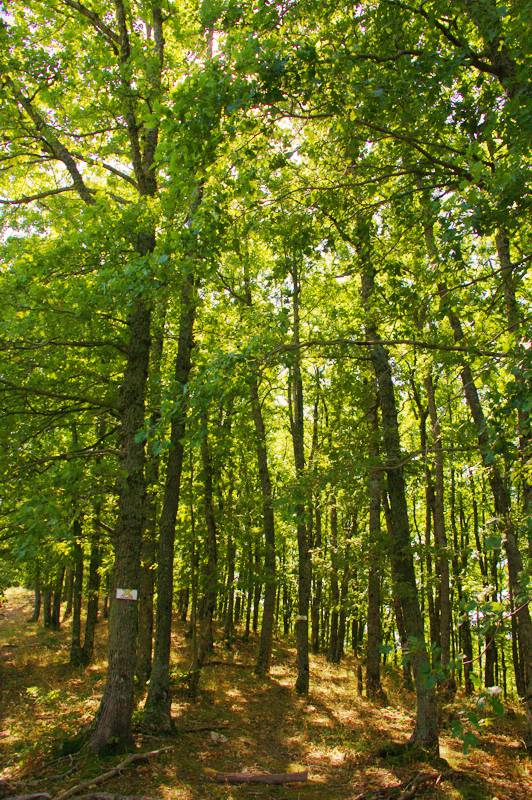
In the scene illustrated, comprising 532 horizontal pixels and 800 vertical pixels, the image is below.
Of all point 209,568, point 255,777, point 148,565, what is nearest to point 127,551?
point 255,777

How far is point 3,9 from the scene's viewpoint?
8695mm

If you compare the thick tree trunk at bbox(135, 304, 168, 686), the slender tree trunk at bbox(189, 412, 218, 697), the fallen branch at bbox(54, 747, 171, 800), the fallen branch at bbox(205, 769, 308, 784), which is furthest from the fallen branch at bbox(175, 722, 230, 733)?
the thick tree trunk at bbox(135, 304, 168, 686)

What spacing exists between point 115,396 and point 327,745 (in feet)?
25.8

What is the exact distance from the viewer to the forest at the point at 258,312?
4832 mm

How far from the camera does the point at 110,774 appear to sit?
7.17 m

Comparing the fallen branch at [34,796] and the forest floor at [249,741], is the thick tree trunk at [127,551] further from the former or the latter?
the fallen branch at [34,796]

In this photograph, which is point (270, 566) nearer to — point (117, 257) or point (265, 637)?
point (265, 637)

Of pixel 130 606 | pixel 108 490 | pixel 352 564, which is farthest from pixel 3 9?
pixel 352 564

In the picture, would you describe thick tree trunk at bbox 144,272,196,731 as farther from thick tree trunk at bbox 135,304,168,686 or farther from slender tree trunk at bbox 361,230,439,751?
slender tree trunk at bbox 361,230,439,751

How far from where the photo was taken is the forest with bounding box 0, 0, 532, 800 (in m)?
4.83

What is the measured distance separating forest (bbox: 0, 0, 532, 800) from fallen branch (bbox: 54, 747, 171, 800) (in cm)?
11

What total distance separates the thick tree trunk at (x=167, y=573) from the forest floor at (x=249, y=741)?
52 centimetres

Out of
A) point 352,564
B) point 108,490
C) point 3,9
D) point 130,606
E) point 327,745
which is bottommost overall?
point 327,745

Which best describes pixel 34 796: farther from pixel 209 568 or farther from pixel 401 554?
pixel 209 568
